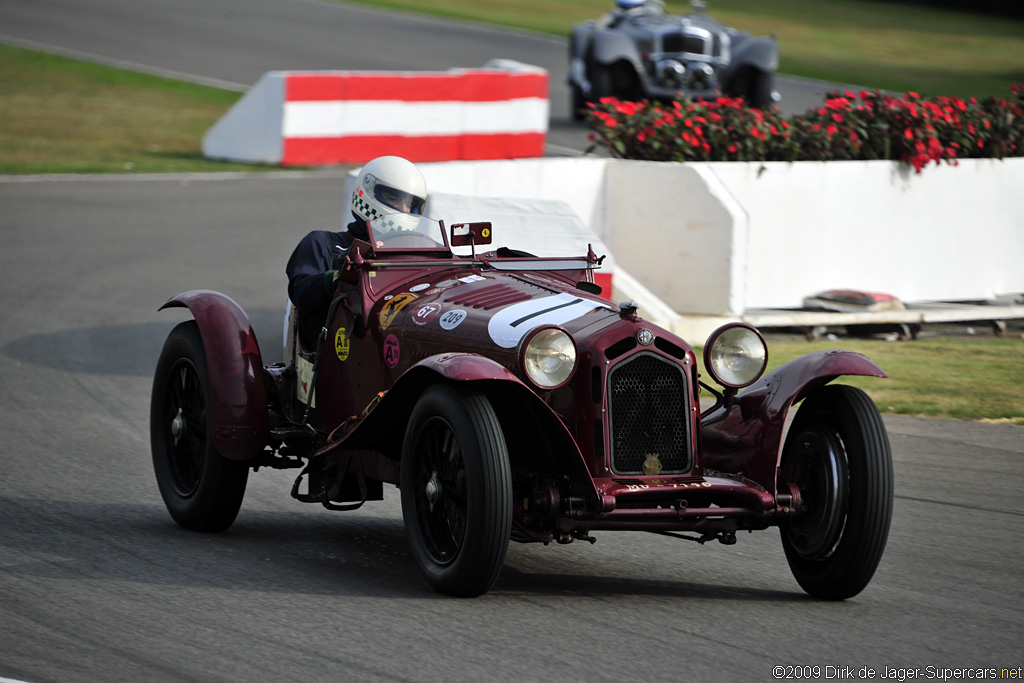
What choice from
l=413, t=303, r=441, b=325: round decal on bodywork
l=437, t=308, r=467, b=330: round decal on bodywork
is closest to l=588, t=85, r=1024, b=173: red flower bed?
l=413, t=303, r=441, b=325: round decal on bodywork

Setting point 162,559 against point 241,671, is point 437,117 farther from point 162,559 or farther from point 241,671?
point 241,671

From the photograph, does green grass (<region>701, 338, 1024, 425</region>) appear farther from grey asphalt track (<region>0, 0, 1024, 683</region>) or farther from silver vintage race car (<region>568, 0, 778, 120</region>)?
silver vintage race car (<region>568, 0, 778, 120</region>)

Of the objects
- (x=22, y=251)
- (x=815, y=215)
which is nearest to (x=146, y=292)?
(x=22, y=251)

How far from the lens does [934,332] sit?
12.8m

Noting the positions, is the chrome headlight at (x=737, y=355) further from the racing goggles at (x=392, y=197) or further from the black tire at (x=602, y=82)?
the black tire at (x=602, y=82)

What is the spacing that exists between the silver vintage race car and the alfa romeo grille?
54.8 feet

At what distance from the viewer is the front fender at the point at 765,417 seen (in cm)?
550

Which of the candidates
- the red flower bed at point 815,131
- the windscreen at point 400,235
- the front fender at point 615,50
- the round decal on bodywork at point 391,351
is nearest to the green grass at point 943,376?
the red flower bed at point 815,131

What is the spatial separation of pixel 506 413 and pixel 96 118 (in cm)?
1821

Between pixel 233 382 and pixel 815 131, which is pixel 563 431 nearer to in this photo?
pixel 233 382

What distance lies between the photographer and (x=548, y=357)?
5.26m

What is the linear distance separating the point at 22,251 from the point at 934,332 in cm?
857

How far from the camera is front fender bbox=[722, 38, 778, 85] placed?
72.3ft

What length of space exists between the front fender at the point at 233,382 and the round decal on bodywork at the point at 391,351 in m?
0.78
